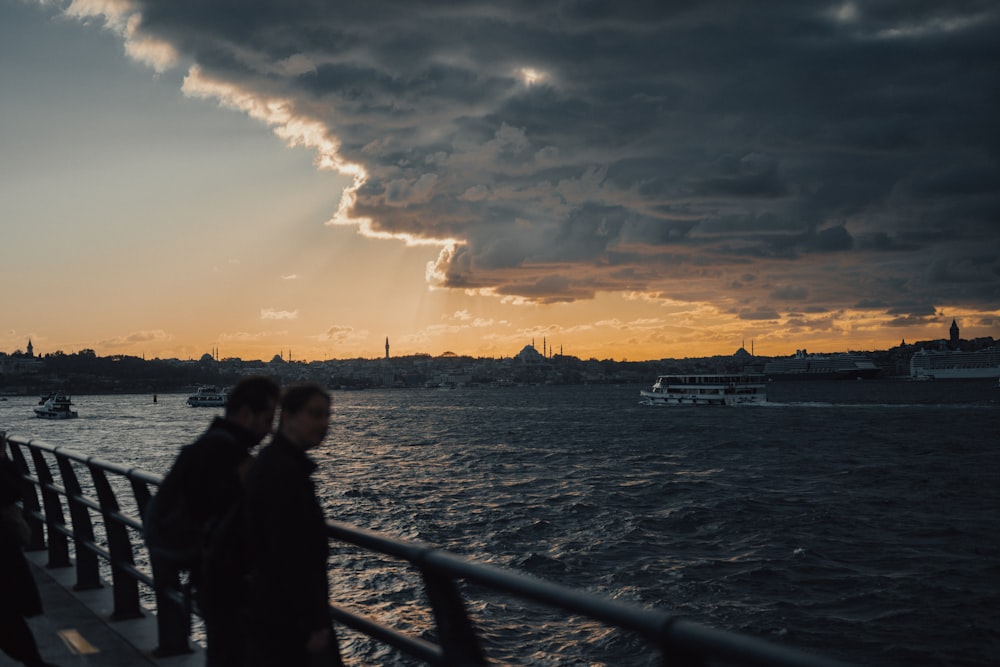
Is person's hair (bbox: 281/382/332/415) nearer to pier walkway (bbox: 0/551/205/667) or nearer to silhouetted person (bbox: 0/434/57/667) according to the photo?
silhouetted person (bbox: 0/434/57/667)

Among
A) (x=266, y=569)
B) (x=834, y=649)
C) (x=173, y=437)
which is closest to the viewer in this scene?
(x=266, y=569)

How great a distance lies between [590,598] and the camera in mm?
2475

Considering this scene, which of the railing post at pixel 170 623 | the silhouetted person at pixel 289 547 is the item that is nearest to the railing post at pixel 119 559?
the railing post at pixel 170 623

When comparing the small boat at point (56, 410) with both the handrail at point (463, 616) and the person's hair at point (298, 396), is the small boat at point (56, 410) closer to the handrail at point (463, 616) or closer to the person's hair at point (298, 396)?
the handrail at point (463, 616)

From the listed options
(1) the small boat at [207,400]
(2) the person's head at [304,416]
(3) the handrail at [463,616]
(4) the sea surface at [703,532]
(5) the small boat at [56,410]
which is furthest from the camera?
(1) the small boat at [207,400]

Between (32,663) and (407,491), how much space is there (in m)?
34.4

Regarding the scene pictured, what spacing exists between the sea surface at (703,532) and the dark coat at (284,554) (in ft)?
38.4

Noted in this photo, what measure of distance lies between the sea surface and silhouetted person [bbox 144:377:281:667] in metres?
11.4

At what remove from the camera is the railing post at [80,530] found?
7.12 meters

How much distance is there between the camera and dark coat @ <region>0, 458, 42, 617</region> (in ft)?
16.3

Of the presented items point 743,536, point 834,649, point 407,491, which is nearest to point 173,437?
point 407,491

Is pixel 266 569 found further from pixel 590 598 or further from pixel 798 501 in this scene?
pixel 798 501

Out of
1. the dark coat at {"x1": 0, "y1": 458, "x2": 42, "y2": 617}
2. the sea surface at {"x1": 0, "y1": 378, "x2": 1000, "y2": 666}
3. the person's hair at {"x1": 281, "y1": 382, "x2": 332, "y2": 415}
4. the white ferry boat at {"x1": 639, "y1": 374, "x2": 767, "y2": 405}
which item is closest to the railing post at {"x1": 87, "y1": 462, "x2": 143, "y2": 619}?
the dark coat at {"x1": 0, "y1": 458, "x2": 42, "y2": 617}

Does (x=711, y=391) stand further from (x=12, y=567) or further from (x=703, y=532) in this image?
(x=12, y=567)
